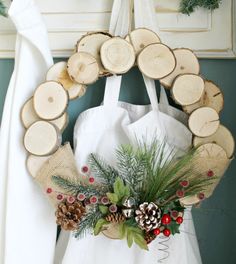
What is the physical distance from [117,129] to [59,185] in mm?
157

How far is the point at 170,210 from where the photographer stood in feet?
2.21

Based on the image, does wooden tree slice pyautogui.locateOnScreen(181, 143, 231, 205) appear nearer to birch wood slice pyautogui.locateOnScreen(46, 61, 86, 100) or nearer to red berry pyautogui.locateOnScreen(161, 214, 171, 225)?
red berry pyautogui.locateOnScreen(161, 214, 171, 225)

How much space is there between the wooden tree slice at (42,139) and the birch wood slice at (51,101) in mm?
18

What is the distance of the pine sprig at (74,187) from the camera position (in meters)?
0.70

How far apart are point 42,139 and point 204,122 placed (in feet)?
0.97

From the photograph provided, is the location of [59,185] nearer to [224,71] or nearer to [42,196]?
[42,196]

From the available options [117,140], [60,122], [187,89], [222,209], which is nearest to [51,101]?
[60,122]

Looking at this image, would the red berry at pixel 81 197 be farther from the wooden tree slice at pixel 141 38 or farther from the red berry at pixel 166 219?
the wooden tree slice at pixel 141 38

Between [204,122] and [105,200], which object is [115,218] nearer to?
[105,200]

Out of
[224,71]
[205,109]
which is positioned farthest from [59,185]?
[224,71]

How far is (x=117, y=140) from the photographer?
0.78 metres

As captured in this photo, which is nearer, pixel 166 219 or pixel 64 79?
pixel 166 219

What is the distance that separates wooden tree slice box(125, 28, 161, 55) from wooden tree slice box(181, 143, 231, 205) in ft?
0.70

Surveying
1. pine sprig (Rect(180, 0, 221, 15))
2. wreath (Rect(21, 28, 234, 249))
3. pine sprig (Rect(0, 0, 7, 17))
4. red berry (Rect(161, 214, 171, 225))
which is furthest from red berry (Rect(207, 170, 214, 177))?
pine sprig (Rect(0, 0, 7, 17))
